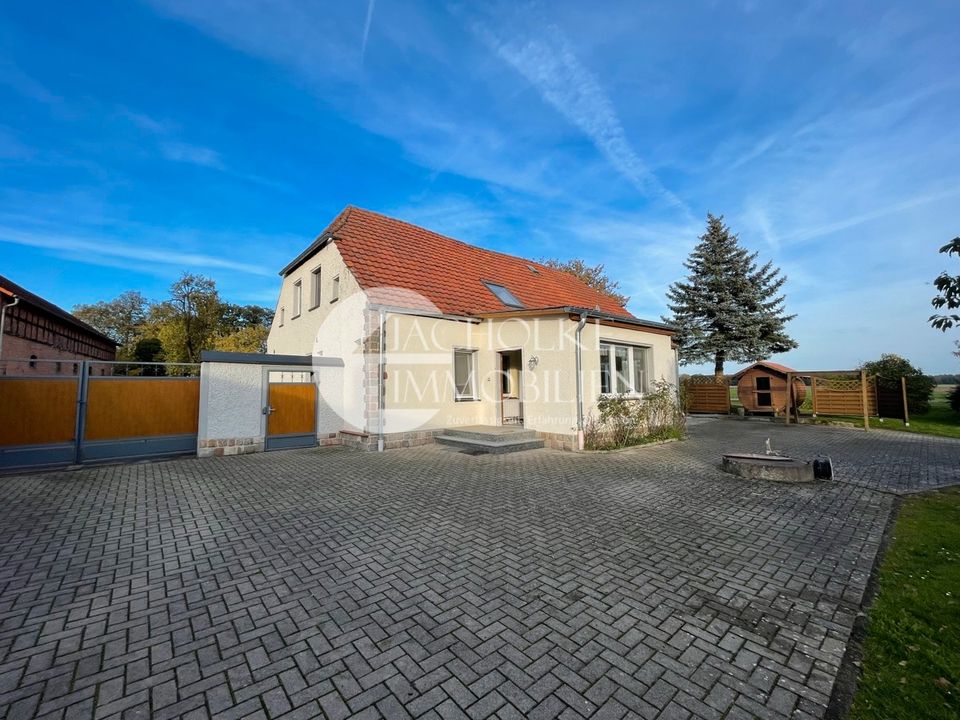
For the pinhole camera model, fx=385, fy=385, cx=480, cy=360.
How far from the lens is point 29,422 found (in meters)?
7.98

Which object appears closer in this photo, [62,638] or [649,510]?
[62,638]

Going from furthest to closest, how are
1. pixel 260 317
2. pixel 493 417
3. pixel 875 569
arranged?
pixel 260 317, pixel 493 417, pixel 875 569

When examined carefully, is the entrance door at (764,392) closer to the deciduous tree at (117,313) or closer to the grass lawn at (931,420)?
the grass lawn at (931,420)

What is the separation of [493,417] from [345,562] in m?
8.23

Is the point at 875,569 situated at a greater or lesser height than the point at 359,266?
lesser

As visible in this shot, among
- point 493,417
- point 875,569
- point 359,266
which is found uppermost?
point 359,266

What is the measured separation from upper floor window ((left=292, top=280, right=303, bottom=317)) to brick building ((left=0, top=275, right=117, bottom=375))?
6.31m

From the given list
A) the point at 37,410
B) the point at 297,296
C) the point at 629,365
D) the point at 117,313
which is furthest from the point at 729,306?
the point at 117,313

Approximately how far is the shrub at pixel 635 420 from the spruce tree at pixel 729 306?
1220 centimetres

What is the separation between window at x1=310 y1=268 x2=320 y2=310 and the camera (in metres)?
12.9

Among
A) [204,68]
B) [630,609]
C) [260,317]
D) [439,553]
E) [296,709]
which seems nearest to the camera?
[296,709]

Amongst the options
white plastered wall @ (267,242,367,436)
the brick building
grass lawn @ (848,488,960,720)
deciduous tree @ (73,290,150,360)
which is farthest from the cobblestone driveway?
deciduous tree @ (73,290,150,360)

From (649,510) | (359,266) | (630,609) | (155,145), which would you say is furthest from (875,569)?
(155,145)

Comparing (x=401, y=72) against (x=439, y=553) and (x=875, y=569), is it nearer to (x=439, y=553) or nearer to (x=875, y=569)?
(x=439, y=553)
